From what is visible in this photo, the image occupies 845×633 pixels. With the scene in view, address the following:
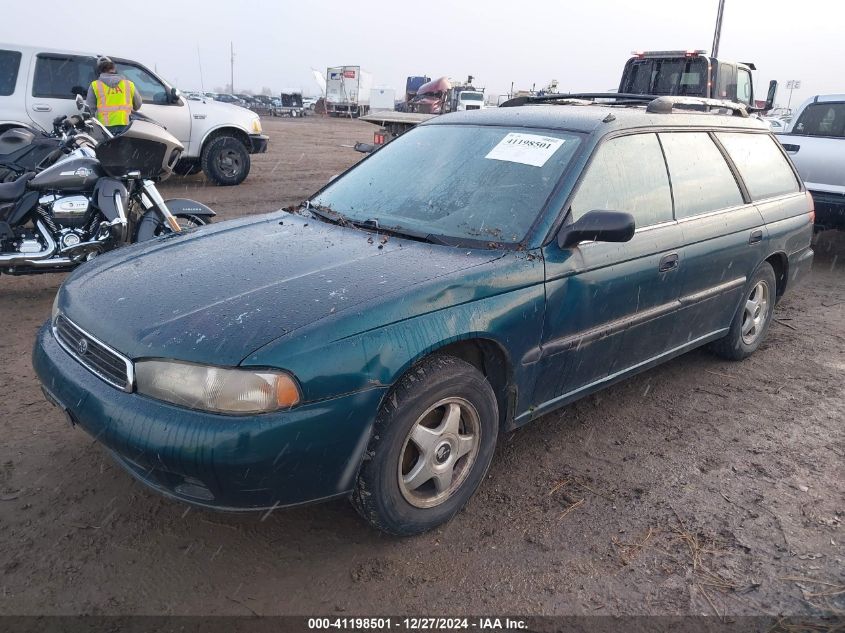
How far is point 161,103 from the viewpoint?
10016 millimetres

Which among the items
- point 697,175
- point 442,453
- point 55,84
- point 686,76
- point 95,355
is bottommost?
point 442,453

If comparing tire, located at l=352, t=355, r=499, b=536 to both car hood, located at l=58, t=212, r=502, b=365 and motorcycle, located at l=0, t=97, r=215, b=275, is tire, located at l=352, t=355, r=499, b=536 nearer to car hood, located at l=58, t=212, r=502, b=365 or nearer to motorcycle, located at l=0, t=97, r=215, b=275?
car hood, located at l=58, t=212, r=502, b=365

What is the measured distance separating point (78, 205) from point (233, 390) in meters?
3.70

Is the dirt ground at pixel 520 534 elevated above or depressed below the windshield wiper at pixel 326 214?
below

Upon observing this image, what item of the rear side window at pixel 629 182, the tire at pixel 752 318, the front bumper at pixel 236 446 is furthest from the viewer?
the tire at pixel 752 318

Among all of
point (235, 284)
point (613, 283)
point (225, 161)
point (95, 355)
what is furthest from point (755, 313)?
point (225, 161)

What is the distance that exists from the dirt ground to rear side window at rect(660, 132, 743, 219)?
1.21 meters

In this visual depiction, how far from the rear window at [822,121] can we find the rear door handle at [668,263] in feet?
20.3

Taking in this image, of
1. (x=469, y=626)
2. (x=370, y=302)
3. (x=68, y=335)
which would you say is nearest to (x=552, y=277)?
(x=370, y=302)

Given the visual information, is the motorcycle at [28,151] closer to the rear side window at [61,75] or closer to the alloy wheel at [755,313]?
the rear side window at [61,75]

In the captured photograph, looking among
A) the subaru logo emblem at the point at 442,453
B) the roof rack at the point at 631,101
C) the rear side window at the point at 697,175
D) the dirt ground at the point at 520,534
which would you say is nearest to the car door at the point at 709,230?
the rear side window at the point at 697,175

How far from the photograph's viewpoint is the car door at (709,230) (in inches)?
145

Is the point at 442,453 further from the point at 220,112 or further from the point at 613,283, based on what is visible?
the point at 220,112

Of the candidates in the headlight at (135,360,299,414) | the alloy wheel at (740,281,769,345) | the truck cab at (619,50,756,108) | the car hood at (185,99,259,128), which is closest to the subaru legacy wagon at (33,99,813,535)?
the headlight at (135,360,299,414)
